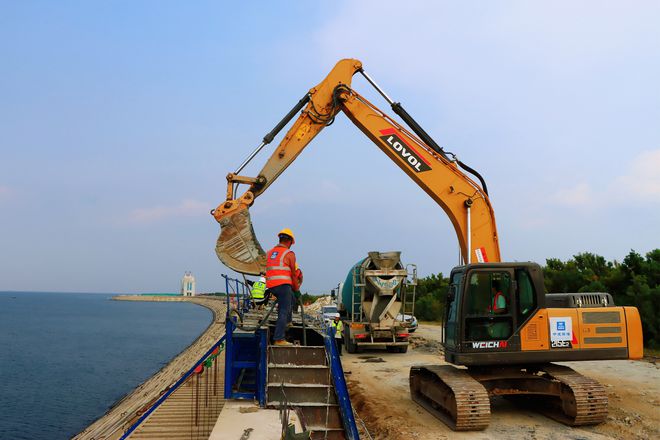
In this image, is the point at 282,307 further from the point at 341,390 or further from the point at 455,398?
the point at 455,398

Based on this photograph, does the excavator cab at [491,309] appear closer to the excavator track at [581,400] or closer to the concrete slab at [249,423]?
the excavator track at [581,400]

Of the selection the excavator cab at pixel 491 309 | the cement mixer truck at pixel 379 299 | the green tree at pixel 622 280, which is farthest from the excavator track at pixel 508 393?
the green tree at pixel 622 280

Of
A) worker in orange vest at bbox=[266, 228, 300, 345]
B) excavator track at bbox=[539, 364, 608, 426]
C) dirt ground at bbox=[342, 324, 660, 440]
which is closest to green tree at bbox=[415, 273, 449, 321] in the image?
dirt ground at bbox=[342, 324, 660, 440]

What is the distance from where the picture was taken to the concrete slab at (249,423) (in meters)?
5.70

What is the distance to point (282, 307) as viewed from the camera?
7832 millimetres

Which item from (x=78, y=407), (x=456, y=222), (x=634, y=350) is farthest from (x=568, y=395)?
(x=78, y=407)

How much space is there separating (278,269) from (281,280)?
6.8 inches

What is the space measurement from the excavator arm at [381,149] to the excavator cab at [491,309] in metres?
1.59

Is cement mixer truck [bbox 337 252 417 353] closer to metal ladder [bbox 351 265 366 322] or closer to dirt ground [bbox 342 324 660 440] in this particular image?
metal ladder [bbox 351 265 366 322]

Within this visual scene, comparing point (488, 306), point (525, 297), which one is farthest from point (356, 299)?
point (525, 297)

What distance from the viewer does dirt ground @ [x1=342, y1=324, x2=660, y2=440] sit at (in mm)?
8055

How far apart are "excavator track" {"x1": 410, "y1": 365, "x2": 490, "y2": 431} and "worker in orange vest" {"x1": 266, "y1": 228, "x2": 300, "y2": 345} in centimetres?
Answer: 273

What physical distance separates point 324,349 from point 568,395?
397cm

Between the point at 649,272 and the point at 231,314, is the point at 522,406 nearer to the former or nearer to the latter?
the point at 231,314
